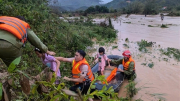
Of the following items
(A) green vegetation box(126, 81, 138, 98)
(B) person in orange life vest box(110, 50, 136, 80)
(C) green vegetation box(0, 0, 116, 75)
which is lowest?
(A) green vegetation box(126, 81, 138, 98)

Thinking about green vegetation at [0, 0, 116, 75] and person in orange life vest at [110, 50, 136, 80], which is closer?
green vegetation at [0, 0, 116, 75]

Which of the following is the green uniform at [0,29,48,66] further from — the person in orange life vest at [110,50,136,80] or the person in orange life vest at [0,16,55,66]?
the person in orange life vest at [110,50,136,80]

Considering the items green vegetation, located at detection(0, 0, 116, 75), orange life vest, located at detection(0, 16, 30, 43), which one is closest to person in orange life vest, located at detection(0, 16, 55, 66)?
orange life vest, located at detection(0, 16, 30, 43)

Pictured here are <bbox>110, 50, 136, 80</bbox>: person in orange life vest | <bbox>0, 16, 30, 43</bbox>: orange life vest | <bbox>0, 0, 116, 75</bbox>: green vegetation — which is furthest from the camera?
<bbox>110, 50, 136, 80</bbox>: person in orange life vest

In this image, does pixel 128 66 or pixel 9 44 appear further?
pixel 128 66

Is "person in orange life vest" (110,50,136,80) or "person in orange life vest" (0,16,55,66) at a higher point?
"person in orange life vest" (0,16,55,66)

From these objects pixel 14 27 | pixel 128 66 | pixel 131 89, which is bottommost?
pixel 131 89

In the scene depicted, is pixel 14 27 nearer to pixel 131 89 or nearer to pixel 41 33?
pixel 41 33

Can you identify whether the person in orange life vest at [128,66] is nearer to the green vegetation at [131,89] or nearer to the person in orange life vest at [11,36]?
the green vegetation at [131,89]

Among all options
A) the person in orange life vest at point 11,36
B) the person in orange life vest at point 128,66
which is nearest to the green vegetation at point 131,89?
the person in orange life vest at point 128,66

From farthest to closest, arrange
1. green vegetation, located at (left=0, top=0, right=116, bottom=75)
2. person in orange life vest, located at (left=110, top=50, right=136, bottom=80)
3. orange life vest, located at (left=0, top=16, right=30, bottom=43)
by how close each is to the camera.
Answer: person in orange life vest, located at (left=110, top=50, right=136, bottom=80) → green vegetation, located at (left=0, top=0, right=116, bottom=75) → orange life vest, located at (left=0, top=16, right=30, bottom=43)

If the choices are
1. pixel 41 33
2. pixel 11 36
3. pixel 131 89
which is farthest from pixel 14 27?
pixel 131 89

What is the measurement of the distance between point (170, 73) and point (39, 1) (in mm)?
6438

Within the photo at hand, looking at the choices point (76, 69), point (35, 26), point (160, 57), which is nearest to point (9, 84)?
point (76, 69)
